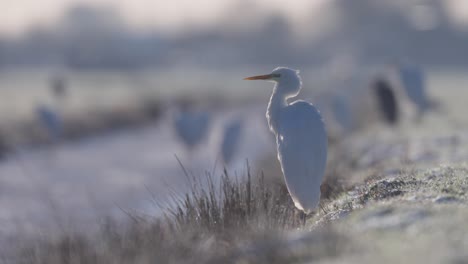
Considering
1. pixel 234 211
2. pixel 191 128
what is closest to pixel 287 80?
pixel 234 211

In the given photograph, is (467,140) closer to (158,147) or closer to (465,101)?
(158,147)

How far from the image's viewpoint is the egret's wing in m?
5.68

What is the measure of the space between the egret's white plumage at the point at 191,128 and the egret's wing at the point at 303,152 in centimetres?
904

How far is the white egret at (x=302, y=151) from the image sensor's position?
224 inches

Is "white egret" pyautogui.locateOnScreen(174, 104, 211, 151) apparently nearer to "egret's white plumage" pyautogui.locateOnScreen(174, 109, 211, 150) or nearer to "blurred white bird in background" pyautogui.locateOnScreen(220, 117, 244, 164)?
"egret's white plumage" pyautogui.locateOnScreen(174, 109, 211, 150)

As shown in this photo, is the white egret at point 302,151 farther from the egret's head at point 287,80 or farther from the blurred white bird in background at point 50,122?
the blurred white bird in background at point 50,122

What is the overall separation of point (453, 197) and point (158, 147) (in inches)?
621

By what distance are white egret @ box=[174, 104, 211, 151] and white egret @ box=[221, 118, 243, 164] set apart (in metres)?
1.34

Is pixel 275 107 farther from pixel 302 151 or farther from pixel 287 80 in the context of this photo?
pixel 302 151

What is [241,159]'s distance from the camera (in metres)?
16.5

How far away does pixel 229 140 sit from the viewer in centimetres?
1355

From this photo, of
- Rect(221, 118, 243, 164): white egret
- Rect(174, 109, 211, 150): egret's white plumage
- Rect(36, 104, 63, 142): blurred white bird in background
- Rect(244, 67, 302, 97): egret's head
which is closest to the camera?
Rect(244, 67, 302, 97): egret's head

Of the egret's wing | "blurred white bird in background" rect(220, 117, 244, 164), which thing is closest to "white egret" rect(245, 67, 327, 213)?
the egret's wing

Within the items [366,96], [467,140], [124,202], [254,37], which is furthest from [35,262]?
[254,37]
